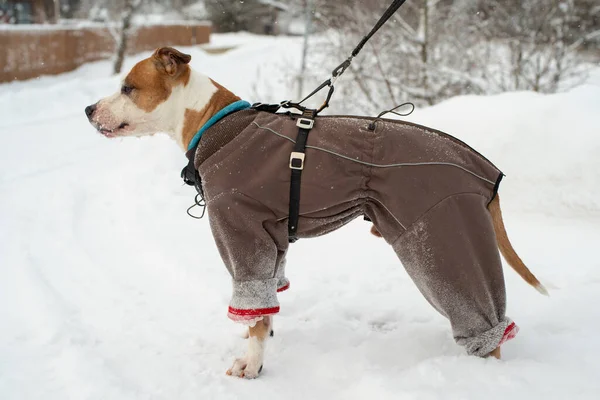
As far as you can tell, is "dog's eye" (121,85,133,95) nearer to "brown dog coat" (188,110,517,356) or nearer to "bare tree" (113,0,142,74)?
"brown dog coat" (188,110,517,356)

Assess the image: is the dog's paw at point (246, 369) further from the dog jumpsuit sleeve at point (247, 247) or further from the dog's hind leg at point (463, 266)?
the dog's hind leg at point (463, 266)

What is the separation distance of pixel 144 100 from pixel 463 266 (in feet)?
6.73

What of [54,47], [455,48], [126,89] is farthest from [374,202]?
[54,47]

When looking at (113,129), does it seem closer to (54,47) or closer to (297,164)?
(297,164)

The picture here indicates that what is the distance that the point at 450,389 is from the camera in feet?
8.99

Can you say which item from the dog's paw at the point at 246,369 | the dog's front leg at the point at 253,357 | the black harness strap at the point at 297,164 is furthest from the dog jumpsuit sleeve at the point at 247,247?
the dog's paw at the point at 246,369

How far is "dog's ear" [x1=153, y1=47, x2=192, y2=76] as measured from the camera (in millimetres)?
3219

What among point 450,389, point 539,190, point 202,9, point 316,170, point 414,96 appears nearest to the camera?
point 450,389

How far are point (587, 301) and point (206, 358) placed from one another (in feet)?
8.47

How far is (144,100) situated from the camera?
10.9 feet

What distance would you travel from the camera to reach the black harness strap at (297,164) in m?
2.95

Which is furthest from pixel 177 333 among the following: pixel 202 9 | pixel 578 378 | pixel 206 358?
pixel 202 9

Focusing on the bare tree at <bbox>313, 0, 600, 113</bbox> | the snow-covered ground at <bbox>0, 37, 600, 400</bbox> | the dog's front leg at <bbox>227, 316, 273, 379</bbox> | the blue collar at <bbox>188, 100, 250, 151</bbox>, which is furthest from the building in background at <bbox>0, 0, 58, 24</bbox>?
the dog's front leg at <bbox>227, 316, 273, 379</bbox>

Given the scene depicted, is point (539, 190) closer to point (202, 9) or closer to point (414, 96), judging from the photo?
point (414, 96)
